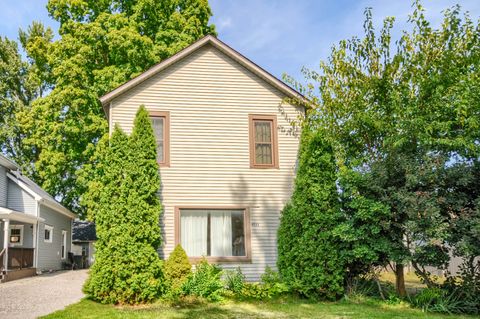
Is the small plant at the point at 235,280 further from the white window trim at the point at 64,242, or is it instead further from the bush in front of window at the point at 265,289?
the white window trim at the point at 64,242

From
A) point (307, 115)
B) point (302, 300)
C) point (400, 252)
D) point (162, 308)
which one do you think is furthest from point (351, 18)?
point (162, 308)

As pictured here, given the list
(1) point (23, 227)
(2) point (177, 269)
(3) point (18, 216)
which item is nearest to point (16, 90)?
(1) point (23, 227)

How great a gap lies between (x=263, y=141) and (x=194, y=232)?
12.3 ft

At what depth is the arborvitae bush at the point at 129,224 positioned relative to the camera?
12.1m

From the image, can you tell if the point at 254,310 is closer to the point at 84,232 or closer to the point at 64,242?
the point at 64,242

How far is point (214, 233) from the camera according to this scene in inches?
566

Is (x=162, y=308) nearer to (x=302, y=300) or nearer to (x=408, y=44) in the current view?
(x=302, y=300)

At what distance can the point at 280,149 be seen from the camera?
50.3 feet

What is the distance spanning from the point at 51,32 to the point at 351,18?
26114 millimetres

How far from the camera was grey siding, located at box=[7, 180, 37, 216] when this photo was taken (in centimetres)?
2327

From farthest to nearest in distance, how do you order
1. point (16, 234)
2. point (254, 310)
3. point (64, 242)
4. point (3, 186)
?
point (64, 242) < point (16, 234) < point (3, 186) < point (254, 310)

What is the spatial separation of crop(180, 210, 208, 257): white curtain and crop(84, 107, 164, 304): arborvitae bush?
4.19 feet

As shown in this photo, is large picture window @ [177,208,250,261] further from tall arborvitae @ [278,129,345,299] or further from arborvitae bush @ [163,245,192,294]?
tall arborvitae @ [278,129,345,299]

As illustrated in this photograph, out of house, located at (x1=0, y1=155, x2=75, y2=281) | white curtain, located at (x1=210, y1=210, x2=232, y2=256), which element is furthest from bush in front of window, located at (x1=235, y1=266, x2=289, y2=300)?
house, located at (x1=0, y1=155, x2=75, y2=281)
